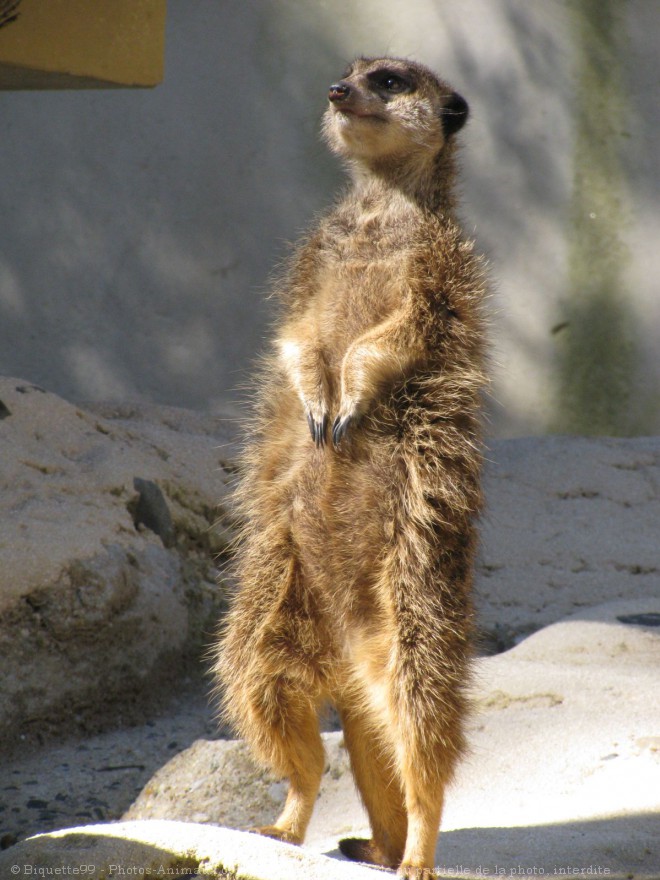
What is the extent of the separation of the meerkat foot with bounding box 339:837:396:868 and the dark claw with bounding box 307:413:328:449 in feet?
3.31

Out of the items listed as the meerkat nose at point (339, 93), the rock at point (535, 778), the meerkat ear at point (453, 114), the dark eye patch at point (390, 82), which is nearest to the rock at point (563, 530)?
the rock at point (535, 778)

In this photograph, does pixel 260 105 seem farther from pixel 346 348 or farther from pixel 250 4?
pixel 346 348

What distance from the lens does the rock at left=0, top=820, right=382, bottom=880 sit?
83.3 inches

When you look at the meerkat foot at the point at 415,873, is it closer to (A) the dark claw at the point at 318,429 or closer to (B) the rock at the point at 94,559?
(A) the dark claw at the point at 318,429

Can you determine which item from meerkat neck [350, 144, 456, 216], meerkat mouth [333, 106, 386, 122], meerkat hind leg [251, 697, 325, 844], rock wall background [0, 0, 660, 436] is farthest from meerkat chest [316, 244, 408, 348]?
rock wall background [0, 0, 660, 436]

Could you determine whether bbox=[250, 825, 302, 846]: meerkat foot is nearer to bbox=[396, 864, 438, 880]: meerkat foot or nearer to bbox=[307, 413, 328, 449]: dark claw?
bbox=[396, 864, 438, 880]: meerkat foot

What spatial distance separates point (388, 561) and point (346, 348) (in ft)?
1.93

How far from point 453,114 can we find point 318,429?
0.96 metres

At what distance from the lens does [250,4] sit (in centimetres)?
659

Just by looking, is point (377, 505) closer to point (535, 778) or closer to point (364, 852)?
point (364, 852)

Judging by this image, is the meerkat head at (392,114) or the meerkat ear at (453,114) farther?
the meerkat ear at (453,114)

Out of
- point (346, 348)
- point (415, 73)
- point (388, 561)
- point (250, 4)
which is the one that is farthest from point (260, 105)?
point (388, 561)

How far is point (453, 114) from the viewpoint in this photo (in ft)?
9.80

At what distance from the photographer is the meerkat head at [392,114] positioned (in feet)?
9.48
